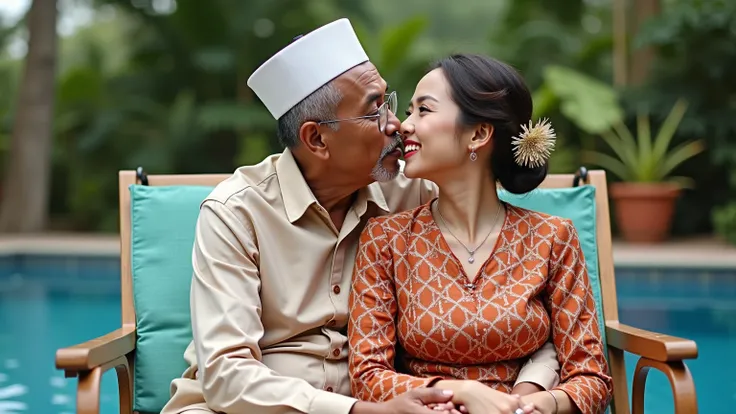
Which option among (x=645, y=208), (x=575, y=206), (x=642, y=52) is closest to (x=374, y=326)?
(x=575, y=206)

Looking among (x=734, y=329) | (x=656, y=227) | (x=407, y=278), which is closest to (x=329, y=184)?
(x=407, y=278)

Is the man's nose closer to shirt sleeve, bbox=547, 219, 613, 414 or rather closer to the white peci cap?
the white peci cap

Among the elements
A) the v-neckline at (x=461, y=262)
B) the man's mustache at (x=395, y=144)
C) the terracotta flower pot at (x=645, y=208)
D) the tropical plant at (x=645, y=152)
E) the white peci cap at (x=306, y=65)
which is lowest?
the v-neckline at (x=461, y=262)

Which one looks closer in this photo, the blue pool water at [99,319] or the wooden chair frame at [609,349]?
the wooden chair frame at [609,349]

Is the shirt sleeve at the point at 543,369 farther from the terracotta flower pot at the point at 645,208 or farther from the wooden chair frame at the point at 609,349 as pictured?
the terracotta flower pot at the point at 645,208

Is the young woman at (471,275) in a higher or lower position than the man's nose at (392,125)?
lower

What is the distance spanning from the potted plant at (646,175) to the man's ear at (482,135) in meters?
6.56

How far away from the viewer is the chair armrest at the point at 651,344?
77.4 inches

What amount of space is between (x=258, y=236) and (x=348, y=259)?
247 mm

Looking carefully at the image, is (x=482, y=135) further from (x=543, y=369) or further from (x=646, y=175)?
(x=646, y=175)

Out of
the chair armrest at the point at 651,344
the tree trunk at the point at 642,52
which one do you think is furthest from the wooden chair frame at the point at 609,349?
the tree trunk at the point at 642,52

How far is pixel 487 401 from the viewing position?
6.35ft

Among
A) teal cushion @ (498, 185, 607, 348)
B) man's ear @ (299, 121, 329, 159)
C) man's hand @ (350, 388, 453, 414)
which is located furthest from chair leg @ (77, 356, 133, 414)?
teal cushion @ (498, 185, 607, 348)

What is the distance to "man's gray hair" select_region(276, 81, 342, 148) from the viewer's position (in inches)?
89.0
